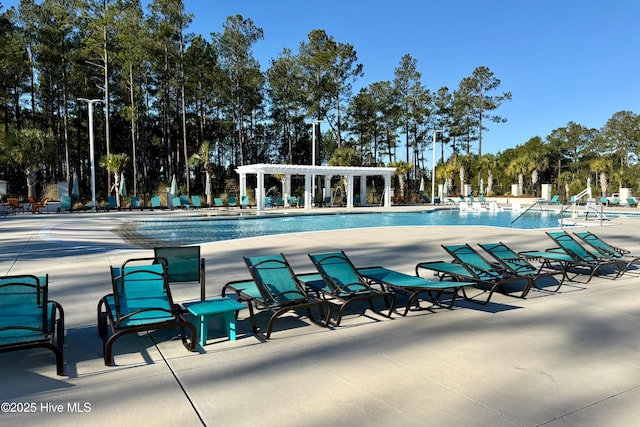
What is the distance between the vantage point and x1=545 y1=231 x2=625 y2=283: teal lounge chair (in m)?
7.01

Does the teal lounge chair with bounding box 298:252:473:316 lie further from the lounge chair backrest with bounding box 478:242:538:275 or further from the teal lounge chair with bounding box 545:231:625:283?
the teal lounge chair with bounding box 545:231:625:283

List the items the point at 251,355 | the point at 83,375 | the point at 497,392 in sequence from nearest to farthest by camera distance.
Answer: the point at 497,392 < the point at 83,375 < the point at 251,355

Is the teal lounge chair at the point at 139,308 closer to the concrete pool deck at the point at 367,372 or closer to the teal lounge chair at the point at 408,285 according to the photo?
the concrete pool deck at the point at 367,372

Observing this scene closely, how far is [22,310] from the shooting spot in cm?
379

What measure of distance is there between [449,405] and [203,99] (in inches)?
1531

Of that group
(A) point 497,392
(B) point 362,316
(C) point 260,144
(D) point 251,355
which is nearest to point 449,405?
(A) point 497,392

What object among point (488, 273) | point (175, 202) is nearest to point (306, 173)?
point (175, 202)

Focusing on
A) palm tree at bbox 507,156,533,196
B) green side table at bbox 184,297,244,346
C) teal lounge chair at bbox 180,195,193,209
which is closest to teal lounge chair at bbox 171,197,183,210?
teal lounge chair at bbox 180,195,193,209

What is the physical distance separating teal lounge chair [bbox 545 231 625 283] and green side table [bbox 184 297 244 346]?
5.64m

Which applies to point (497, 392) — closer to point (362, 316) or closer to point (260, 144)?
point (362, 316)

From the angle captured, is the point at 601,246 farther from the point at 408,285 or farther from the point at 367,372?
the point at 367,372

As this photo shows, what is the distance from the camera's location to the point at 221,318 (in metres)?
4.38

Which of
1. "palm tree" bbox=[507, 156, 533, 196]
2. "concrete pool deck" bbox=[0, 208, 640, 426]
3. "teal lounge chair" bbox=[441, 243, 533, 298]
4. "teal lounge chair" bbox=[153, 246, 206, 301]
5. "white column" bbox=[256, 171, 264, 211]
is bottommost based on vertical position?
"concrete pool deck" bbox=[0, 208, 640, 426]

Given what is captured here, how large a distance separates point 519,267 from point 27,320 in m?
6.03
